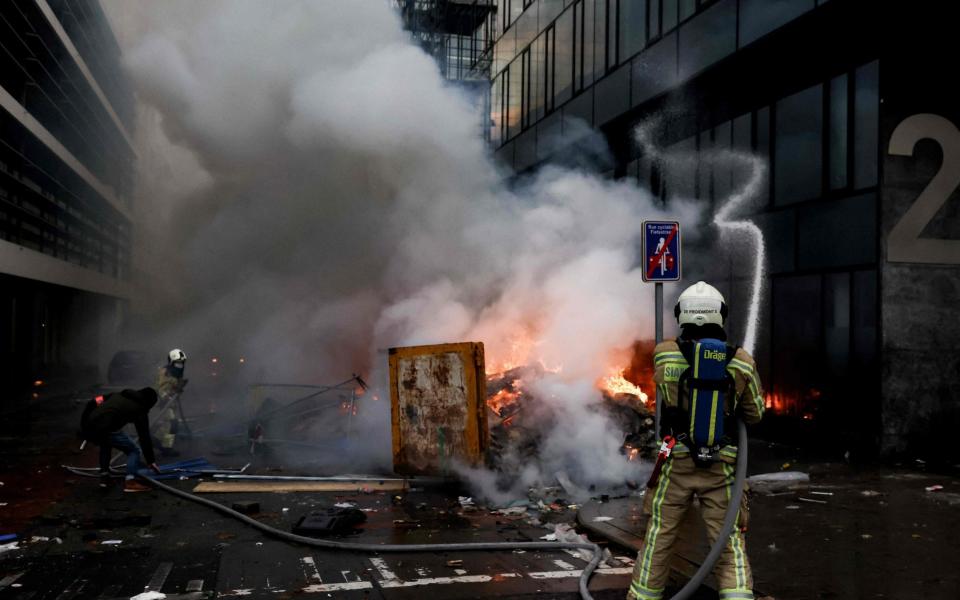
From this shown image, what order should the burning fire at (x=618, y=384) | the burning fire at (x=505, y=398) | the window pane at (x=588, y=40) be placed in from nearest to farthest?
the burning fire at (x=505, y=398)
the burning fire at (x=618, y=384)
the window pane at (x=588, y=40)

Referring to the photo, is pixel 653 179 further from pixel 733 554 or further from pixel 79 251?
pixel 79 251

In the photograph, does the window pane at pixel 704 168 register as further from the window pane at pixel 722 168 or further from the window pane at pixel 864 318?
the window pane at pixel 864 318

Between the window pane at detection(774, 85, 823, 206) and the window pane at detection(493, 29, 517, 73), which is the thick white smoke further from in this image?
the window pane at detection(493, 29, 517, 73)

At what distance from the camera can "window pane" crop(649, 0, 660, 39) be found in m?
13.7

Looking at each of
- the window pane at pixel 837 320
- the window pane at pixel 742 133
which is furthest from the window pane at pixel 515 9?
the window pane at pixel 837 320

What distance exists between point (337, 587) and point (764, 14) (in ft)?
32.2

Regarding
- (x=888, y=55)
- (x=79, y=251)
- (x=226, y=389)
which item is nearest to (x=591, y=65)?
(x=888, y=55)

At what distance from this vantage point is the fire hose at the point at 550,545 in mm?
3875

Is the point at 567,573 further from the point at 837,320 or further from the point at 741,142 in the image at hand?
the point at 741,142

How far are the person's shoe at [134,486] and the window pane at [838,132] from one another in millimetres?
9501

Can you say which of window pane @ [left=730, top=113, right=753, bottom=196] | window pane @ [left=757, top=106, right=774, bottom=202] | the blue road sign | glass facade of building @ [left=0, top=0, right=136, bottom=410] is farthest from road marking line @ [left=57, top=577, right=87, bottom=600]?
glass facade of building @ [left=0, top=0, right=136, bottom=410]

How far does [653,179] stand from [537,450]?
778cm

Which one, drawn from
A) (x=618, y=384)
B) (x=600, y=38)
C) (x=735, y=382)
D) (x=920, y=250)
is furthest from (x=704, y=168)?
(x=735, y=382)

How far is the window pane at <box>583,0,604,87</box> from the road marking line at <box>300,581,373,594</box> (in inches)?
518
